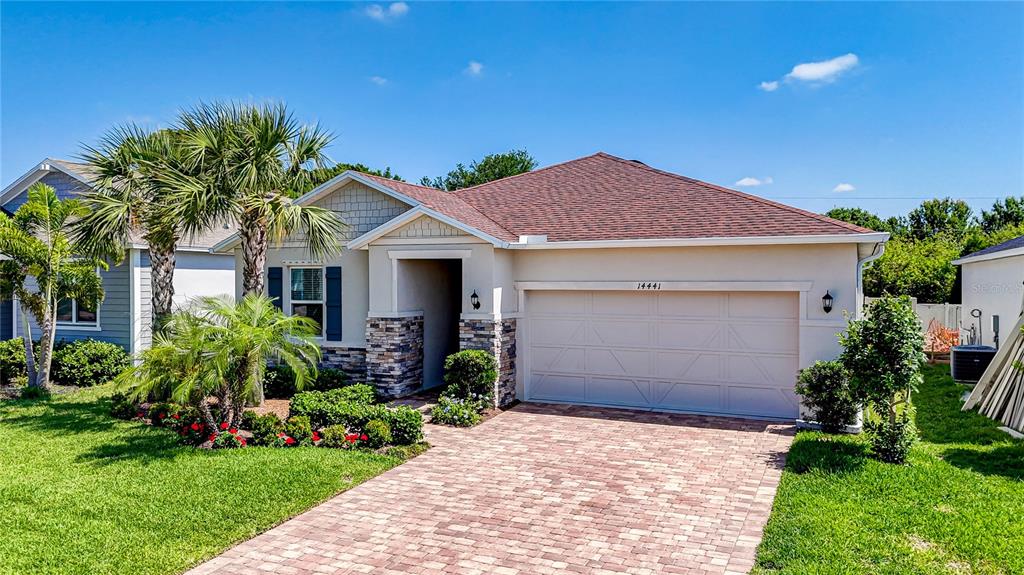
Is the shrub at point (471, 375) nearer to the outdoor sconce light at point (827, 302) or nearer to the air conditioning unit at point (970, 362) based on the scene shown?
the outdoor sconce light at point (827, 302)

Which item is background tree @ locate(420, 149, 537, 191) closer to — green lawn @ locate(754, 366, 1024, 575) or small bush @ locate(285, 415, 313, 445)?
small bush @ locate(285, 415, 313, 445)

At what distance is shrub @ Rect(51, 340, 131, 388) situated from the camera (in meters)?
14.8

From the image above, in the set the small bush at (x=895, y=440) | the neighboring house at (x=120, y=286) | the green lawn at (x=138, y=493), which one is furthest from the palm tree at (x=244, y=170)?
the small bush at (x=895, y=440)

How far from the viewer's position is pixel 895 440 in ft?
26.9

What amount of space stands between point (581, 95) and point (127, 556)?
57.3ft

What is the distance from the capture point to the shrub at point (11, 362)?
1553 cm

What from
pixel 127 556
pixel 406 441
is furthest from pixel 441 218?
pixel 127 556

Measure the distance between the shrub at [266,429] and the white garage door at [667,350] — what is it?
5.20m

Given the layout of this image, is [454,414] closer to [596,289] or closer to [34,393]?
[596,289]

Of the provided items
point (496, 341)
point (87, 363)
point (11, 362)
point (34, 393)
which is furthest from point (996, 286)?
point (11, 362)

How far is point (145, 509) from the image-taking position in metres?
6.77

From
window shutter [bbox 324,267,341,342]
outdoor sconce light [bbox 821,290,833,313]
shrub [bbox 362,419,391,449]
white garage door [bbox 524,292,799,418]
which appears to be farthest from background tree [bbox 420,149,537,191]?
shrub [bbox 362,419,391,449]

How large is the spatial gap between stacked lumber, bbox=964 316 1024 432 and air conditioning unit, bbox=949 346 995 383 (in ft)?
12.4

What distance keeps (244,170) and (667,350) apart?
8322 mm
